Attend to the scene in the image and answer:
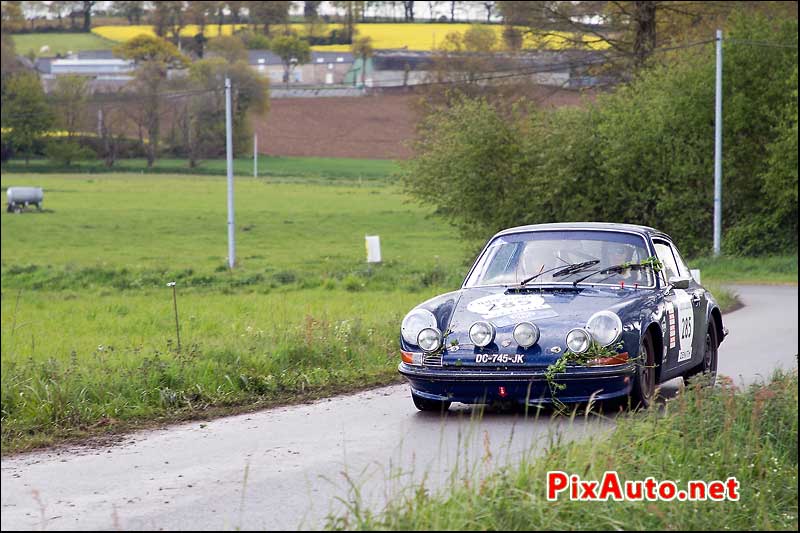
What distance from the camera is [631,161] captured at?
35.1 metres

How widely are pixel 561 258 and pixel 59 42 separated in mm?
142925

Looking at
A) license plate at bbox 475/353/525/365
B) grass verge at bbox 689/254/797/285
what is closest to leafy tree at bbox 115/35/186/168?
grass verge at bbox 689/254/797/285

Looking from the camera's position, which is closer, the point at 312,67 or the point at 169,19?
the point at 169,19

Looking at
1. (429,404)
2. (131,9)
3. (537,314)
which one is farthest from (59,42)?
(537,314)

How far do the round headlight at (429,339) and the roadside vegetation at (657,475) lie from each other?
7.12 feet

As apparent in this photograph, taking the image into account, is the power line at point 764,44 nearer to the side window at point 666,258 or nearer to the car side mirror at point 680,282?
the side window at point 666,258

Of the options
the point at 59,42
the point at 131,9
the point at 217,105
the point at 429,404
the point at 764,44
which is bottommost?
the point at 429,404

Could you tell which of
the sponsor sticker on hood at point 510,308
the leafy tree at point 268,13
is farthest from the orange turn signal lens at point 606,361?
the leafy tree at point 268,13

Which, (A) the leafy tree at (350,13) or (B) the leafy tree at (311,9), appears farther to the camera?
(B) the leafy tree at (311,9)

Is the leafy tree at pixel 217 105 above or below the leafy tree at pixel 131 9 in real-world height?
below

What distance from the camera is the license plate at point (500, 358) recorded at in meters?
9.71

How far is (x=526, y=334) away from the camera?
9.77 m

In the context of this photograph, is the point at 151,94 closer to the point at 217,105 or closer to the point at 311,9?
the point at 217,105

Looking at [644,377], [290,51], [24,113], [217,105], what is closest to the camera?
[644,377]
